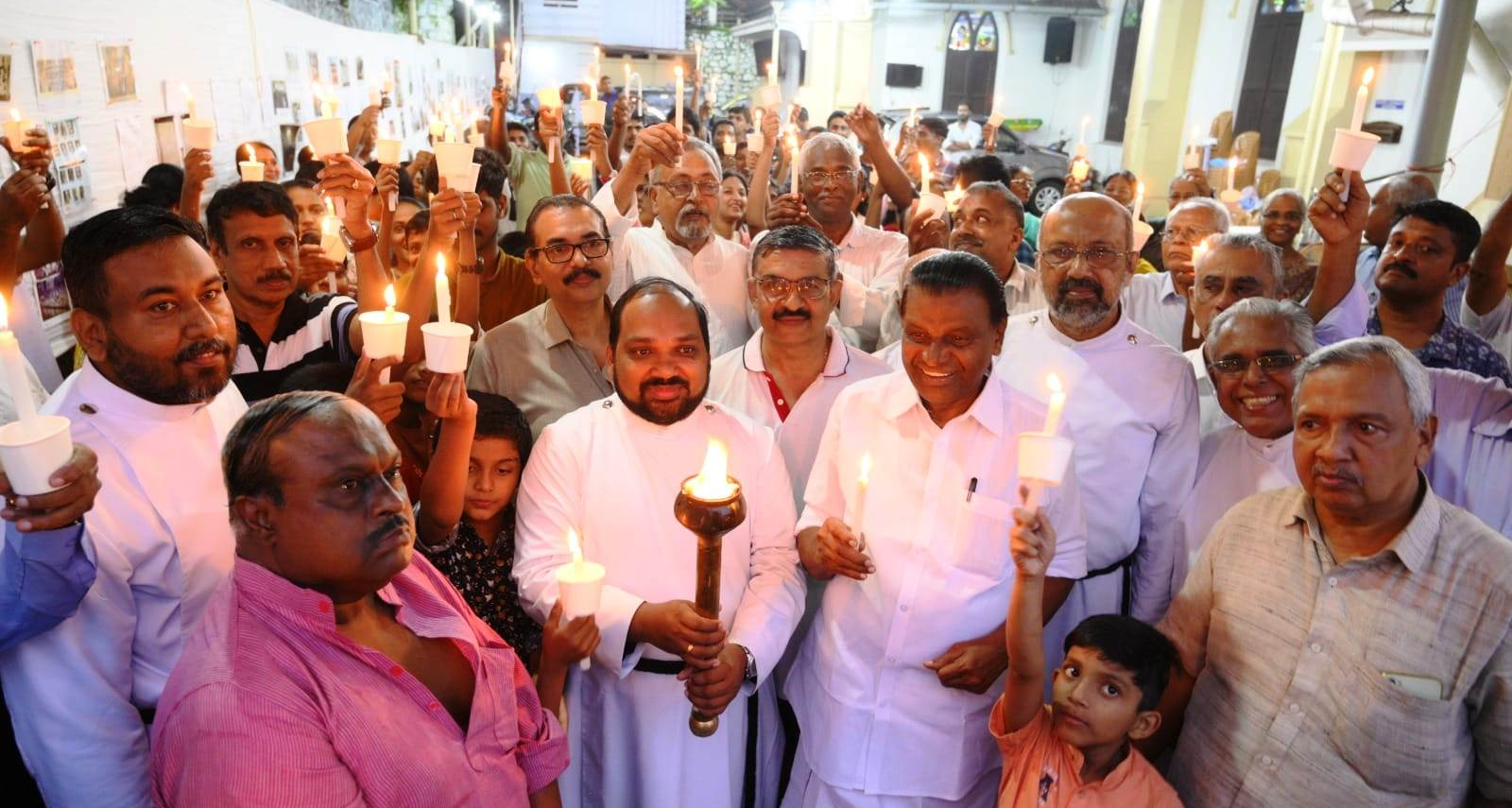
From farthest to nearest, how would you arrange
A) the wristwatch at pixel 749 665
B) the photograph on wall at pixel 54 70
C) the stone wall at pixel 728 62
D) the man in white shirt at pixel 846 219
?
the stone wall at pixel 728 62
the man in white shirt at pixel 846 219
the photograph on wall at pixel 54 70
the wristwatch at pixel 749 665

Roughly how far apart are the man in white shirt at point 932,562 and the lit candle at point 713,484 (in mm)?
787

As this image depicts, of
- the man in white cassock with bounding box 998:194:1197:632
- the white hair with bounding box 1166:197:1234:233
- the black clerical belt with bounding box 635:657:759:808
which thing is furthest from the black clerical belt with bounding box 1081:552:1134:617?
the white hair with bounding box 1166:197:1234:233

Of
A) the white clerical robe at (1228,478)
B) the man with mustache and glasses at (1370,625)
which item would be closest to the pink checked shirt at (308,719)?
the man with mustache and glasses at (1370,625)

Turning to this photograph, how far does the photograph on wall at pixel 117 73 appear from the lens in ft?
15.6

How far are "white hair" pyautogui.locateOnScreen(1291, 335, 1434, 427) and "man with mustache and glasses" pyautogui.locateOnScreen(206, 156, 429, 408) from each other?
104 inches

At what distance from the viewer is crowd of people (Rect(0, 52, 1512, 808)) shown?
1694mm

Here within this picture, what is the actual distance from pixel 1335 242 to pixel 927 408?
175cm

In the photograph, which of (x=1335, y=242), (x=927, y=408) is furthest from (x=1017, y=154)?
(x=927, y=408)

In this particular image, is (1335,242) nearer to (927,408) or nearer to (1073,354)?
(1073,354)

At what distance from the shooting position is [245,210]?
116 inches

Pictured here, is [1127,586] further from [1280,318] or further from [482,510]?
[482,510]

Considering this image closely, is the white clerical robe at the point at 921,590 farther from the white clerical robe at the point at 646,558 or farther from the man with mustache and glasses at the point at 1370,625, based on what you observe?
A: the man with mustache and glasses at the point at 1370,625

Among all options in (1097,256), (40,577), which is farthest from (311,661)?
(1097,256)

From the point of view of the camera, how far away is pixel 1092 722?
87.8 inches
